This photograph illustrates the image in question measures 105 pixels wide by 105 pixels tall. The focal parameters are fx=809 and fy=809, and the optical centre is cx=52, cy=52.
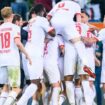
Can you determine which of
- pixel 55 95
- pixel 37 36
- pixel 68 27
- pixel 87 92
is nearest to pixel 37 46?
pixel 37 36

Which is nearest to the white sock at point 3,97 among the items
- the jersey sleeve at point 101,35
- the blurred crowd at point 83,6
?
the jersey sleeve at point 101,35

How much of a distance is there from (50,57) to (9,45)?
970mm

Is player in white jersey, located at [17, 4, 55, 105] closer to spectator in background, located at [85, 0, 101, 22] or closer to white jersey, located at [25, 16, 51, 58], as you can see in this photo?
white jersey, located at [25, 16, 51, 58]

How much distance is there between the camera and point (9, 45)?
15562mm

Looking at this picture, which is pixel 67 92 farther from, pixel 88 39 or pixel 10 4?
pixel 10 4

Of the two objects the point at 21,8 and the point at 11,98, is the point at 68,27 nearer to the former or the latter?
the point at 11,98

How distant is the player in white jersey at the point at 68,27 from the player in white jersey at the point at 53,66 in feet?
0.80

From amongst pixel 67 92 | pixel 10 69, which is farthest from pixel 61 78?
pixel 10 69

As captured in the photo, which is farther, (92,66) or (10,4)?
(10,4)

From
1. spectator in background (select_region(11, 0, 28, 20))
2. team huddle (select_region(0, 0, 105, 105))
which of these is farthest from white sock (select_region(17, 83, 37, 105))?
spectator in background (select_region(11, 0, 28, 20))

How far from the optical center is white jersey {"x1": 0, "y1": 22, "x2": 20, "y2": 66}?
15.5 meters

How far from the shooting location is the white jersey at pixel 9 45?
50.9 feet

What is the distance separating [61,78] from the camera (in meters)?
16.5

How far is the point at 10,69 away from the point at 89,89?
5.58 ft
